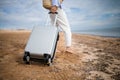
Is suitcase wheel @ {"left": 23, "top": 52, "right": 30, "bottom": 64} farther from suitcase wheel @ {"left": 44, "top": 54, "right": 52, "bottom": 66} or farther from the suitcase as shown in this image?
suitcase wheel @ {"left": 44, "top": 54, "right": 52, "bottom": 66}

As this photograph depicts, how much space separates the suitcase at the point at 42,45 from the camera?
2.15 m

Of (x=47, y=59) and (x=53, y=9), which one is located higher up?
(x=53, y=9)

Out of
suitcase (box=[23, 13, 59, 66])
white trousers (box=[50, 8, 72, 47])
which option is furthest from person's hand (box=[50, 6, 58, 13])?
suitcase (box=[23, 13, 59, 66])

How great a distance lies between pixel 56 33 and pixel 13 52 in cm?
89

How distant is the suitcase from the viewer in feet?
7.07

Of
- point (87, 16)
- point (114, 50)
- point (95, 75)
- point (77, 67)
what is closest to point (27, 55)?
point (77, 67)

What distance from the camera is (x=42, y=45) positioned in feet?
7.19

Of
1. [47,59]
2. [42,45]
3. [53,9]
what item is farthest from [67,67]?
[53,9]

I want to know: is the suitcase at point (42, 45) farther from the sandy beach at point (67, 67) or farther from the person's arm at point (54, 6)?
the person's arm at point (54, 6)

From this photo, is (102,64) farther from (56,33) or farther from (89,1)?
(89,1)

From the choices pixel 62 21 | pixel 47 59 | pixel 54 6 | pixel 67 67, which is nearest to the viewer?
pixel 47 59

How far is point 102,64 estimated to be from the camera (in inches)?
95.3

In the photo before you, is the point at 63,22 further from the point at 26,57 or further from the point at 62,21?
the point at 26,57

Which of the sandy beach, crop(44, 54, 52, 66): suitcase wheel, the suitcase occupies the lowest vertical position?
the sandy beach
